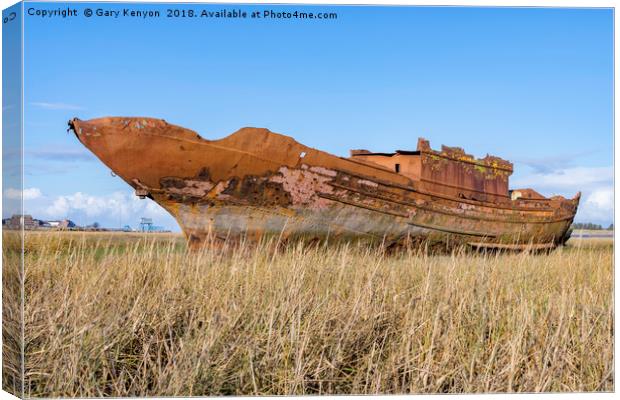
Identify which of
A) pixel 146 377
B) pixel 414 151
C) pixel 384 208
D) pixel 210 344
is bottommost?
pixel 146 377

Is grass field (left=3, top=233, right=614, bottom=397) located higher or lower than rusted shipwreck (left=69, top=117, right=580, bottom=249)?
lower

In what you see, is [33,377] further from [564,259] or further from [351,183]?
[351,183]

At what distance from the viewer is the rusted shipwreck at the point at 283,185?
9.48 m

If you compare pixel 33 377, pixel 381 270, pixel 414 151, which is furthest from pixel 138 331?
pixel 414 151

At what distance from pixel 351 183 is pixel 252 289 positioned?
5.71 metres

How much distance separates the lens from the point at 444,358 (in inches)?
164

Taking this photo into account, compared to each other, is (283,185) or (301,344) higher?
(283,185)

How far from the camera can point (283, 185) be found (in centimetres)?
1024

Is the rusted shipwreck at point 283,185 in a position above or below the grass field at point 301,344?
above

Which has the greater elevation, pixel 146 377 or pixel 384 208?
pixel 384 208

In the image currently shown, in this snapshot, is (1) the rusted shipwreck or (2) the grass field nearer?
(2) the grass field

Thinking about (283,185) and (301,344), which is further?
(283,185)

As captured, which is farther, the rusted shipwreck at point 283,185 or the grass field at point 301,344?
the rusted shipwreck at point 283,185

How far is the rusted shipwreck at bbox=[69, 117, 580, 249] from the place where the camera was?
9484 mm
